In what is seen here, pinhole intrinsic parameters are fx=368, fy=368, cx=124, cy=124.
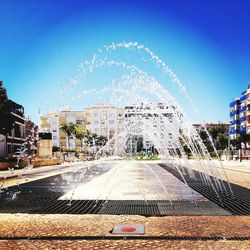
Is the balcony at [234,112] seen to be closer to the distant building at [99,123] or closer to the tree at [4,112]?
the distant building at [99,123]

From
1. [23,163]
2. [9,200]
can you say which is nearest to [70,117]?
[23,163]

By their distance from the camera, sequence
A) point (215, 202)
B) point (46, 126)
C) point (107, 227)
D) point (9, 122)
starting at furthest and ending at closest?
point (46, 126) < point (9, 122) < point (215, 202) < point (107, 227)

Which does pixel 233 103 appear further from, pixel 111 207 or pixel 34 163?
pixel 111 207

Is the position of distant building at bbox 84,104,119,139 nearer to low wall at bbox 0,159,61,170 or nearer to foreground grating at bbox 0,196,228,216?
low wall at bbox 0,159,61,170

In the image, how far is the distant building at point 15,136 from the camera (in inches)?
2442

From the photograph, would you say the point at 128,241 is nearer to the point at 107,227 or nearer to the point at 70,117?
the point at 107,227

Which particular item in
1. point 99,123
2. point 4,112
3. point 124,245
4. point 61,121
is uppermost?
point 61,121

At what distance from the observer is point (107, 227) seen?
24.9 ft

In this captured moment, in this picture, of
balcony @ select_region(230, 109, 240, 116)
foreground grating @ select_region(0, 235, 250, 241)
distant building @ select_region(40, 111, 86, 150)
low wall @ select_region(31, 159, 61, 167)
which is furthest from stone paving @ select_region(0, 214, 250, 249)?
distant building @ select_region(40, 111, 86, 150)

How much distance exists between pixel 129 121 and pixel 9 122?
22.6 m

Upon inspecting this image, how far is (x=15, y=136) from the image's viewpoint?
7094 cm

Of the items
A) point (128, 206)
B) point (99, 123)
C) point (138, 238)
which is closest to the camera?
point (138, 238)

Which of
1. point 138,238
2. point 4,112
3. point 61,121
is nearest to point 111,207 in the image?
point 138,238

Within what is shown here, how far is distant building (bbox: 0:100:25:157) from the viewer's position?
2442 inches
